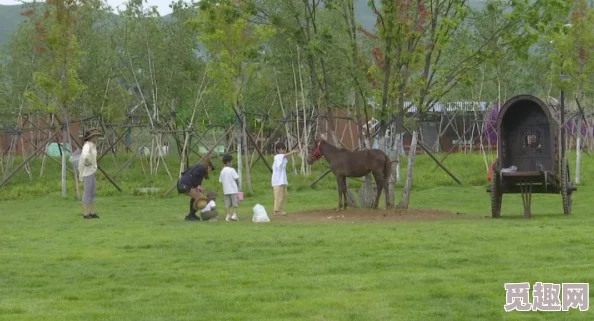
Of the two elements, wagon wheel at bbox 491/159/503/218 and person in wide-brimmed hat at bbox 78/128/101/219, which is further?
person in wide-brimmed hat at bbox 78/128/101/219

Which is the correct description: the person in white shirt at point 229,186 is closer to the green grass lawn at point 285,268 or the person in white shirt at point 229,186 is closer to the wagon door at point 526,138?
the green grass lawn at point 285,268

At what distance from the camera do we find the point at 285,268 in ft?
44.1

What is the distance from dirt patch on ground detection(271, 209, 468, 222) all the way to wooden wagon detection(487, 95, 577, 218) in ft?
4.20

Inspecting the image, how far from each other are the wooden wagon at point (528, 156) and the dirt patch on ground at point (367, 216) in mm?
1281

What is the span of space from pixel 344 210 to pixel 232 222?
3.14 m

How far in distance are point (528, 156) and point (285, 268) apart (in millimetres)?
10113

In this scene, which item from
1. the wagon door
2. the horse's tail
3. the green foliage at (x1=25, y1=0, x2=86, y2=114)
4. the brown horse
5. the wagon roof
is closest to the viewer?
the wagon roof

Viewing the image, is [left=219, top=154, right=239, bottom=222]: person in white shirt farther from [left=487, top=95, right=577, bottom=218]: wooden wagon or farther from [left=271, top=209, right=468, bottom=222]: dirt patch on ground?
[left=487, top=95, right=577, bottom=218]: wooden wagon

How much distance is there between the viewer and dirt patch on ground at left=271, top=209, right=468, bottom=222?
21812mm

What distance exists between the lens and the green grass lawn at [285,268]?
10844 mm

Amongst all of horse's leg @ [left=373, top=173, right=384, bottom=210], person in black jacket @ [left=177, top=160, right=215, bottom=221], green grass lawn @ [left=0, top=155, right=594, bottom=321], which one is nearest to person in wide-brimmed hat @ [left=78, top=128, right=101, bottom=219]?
green grass lawn @ [left=0, top=155, right=594, bottom=321]

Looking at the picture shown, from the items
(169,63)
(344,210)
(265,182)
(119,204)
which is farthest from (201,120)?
(344,210)

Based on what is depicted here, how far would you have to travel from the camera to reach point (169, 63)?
1647 inches

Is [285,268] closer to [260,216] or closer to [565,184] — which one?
[260,216]
